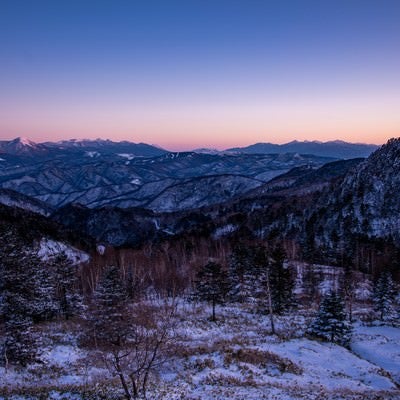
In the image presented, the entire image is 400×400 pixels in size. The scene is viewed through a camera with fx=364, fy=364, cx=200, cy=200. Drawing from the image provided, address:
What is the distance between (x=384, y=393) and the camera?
27.5 m

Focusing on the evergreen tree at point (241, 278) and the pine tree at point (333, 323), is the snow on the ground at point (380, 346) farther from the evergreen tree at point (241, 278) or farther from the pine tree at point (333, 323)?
the evergreen tree at point (241, 278)

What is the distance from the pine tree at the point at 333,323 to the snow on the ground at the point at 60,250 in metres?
108

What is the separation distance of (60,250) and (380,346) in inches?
4811

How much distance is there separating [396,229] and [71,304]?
406 feet

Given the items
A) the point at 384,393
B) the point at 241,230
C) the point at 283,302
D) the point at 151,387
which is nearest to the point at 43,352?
the point at 151,387

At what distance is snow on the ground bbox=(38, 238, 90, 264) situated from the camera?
437 feet

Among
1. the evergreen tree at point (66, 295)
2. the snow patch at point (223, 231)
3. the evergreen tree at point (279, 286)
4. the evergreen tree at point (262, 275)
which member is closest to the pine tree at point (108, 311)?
the evergreen tree at point (66, 295)

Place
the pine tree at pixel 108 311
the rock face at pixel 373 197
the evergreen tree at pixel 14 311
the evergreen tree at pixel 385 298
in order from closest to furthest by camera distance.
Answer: the evergreen tree at pixel 14 311 → the pine tree at pixel 108 311 → the evergreen tree at pixel 385 298 → the rock face at pixel 373 197

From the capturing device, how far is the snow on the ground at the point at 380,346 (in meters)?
38.2

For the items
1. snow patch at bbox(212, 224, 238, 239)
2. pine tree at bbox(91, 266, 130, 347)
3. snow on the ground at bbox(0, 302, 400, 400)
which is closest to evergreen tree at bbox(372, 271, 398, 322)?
snow on the ground at bbox(0, 302, 400, 400)

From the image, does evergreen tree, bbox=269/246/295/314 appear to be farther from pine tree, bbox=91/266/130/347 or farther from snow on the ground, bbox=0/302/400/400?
pine tree, bbox=91/266/130/347

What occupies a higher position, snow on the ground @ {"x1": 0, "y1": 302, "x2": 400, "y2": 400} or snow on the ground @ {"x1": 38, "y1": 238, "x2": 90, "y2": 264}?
snow on the ground @ {"x1": 0, "y1": 302, "x2": 400, "y2": 400}

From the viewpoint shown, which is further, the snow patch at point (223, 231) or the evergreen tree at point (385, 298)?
the snow patch at point (223, 231)

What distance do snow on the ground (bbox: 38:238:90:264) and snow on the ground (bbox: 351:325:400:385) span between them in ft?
358
